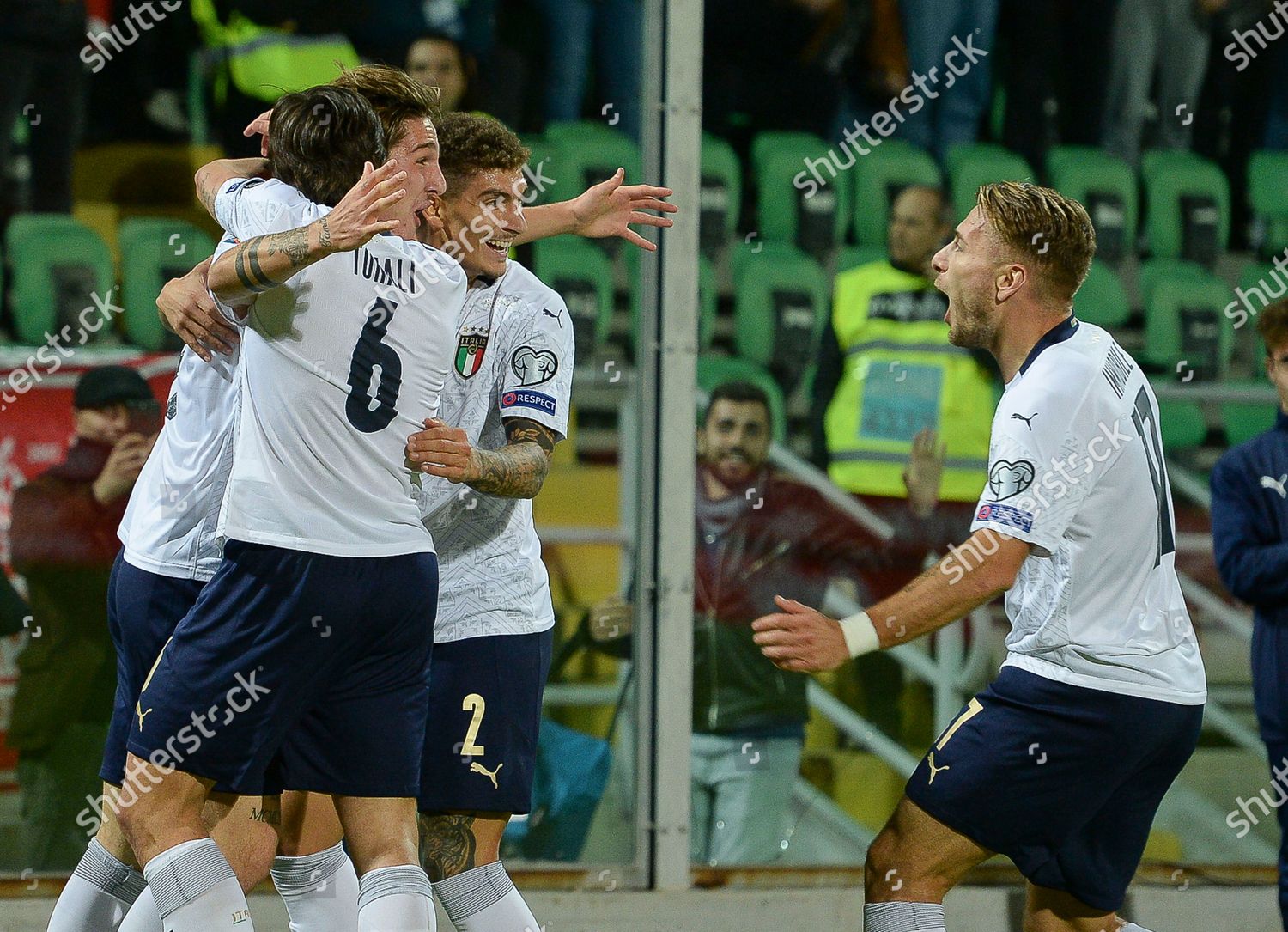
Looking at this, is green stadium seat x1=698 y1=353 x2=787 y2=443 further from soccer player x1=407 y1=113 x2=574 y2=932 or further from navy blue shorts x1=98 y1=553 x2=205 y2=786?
navy blue shorts x1=98 y1=553 x2=205 y2=786

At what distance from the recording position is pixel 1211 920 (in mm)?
4547

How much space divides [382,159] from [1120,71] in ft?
12.1

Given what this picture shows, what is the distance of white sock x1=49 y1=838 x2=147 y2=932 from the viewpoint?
2.83 meters

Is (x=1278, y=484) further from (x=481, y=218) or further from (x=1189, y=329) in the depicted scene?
(x=481, y=218)

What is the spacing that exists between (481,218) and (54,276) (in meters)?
1.96

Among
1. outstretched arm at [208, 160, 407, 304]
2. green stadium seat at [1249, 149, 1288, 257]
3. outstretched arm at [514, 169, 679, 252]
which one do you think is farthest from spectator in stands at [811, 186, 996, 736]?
outstretched arm at [208, 160, 407, 304]

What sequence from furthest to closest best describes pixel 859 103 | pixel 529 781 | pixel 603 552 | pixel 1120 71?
pixel 1120 71 → pixel 859 103 → pixel 603 552 → pixel 529 781

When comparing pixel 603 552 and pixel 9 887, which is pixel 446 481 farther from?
pixel 9 887

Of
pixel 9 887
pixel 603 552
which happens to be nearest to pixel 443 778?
pixel 603 552

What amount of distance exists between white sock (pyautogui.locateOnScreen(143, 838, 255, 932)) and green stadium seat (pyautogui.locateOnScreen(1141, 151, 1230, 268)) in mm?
3969

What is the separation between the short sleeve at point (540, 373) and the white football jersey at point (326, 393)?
0.47m

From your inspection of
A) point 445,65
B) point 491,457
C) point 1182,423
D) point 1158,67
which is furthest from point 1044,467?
point 1158,67

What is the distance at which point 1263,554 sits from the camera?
12.3 ft

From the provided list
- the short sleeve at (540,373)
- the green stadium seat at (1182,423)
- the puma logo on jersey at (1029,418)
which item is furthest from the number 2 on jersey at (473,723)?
the green stadium seat at (1182,423)
